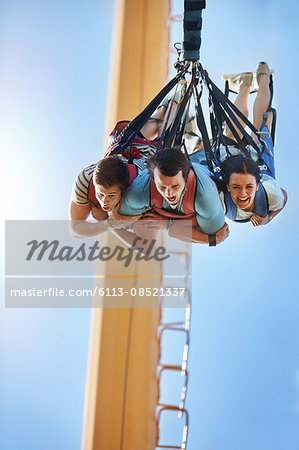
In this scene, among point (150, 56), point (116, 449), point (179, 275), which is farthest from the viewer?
point (150, 56)

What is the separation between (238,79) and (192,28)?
0.66m

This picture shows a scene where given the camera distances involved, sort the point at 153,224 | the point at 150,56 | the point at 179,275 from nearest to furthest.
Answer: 1. the point at 153,224
2. the point at 179,275
3. the point at 150,56

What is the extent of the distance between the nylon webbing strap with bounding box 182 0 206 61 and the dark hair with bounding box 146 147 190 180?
383mm

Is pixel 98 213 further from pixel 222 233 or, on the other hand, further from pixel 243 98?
pixel 243 98

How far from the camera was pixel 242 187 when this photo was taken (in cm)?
192

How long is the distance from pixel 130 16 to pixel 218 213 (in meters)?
2.47

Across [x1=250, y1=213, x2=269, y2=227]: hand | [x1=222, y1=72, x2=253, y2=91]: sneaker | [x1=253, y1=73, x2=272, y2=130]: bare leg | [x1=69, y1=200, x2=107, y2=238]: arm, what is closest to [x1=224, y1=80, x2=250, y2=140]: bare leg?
[x1=222, y1=72, x2=253, y2=91]: sneaker

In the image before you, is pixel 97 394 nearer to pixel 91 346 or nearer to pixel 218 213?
pixel 91 346

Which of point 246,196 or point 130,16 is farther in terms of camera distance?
point 130,16

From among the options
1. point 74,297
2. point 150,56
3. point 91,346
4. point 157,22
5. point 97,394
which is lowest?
point 97,394

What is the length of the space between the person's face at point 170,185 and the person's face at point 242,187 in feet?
0.64

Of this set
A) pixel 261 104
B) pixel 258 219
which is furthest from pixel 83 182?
pixel 261 104

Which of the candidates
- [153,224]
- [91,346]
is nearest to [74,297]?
[91,346]

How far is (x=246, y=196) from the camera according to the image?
194 centimetres
